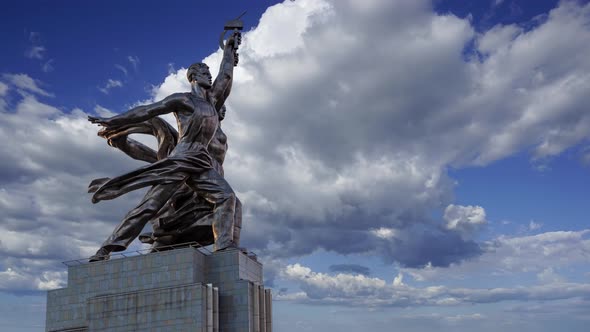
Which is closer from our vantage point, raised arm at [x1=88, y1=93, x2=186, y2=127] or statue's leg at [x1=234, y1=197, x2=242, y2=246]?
statue's leg at [x1=234, y1=197, x2=242, y2=246]

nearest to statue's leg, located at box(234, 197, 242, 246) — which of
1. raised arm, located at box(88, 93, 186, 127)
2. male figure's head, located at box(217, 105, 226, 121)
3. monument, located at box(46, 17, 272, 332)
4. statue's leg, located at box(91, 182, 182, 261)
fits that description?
monument, located at box(46, 17, 272, 332)

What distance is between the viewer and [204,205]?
25.5 m

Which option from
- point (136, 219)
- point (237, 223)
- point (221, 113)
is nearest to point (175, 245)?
point (136, 219)

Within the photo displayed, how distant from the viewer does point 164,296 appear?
21.7 m

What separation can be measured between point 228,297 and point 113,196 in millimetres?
5947

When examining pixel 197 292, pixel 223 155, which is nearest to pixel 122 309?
pixel 197 292

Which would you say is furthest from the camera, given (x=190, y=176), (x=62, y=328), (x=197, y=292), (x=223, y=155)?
(x=223, y=155)

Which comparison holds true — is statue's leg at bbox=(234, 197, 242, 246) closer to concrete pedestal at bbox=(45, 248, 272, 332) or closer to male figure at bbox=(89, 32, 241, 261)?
male figure at bbox=(89, 32, 241, 261)

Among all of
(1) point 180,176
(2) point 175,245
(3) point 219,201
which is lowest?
(2) point 175,245

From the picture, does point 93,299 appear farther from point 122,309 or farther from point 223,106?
point 223,106

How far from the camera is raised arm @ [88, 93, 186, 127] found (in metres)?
25.3

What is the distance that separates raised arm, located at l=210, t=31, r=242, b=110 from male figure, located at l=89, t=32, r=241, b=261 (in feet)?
4.94

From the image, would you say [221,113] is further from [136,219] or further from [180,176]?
[136,219]

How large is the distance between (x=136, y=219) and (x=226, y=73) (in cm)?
784
